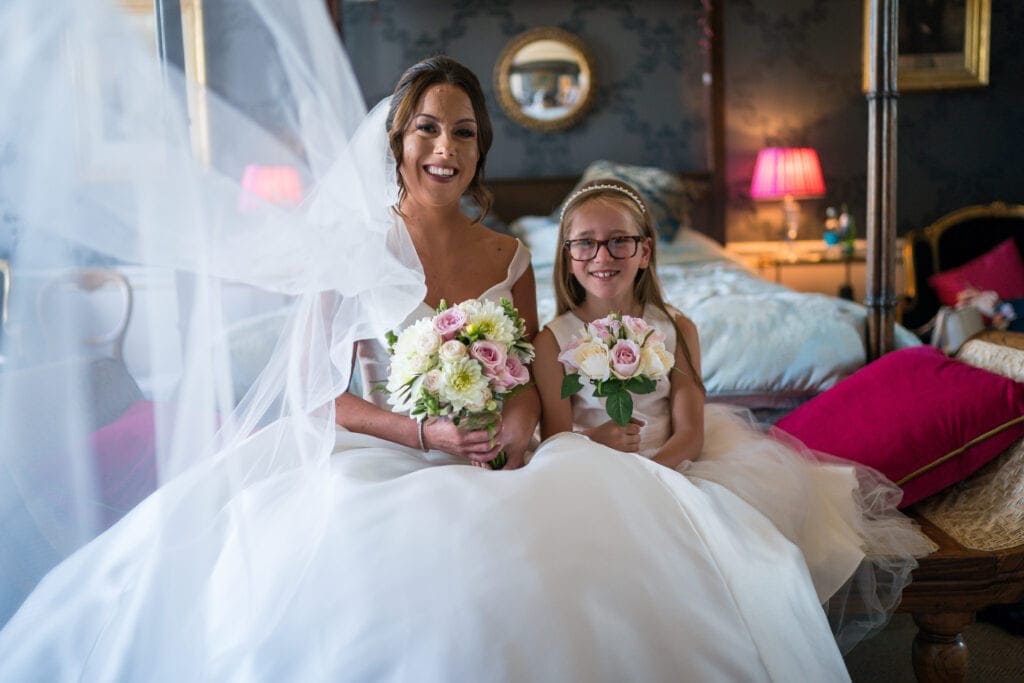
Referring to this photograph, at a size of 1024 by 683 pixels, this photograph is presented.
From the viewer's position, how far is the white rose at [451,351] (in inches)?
60.9

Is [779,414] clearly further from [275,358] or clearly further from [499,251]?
[275,358]

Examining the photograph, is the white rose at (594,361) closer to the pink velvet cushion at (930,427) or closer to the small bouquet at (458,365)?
the small bouquet at (458,365)

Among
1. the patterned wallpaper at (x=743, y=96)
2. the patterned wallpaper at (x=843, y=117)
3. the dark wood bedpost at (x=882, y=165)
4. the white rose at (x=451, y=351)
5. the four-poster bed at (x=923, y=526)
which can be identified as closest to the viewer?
the white rose at (x=451, y=351)

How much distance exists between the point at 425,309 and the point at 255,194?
23.5 inches

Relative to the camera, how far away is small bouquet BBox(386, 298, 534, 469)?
1558mm

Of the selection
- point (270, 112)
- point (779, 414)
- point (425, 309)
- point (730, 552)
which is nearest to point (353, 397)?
point (425, 309)

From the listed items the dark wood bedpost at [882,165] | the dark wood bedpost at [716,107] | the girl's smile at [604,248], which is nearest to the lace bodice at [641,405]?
the girl's smile at [604,248]

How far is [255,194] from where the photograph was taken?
143 centimetres

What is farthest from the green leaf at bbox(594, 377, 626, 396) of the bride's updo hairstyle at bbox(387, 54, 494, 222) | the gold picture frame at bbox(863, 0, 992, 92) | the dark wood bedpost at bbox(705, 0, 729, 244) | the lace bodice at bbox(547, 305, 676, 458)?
the gold picture frame at bbox(863, 0, 992, 92)

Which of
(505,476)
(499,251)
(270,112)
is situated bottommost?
(505,476)

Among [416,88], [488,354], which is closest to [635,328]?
[488,354]

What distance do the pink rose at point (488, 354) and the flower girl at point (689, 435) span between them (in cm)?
21

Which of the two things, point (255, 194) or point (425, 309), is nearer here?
point (255, 194)

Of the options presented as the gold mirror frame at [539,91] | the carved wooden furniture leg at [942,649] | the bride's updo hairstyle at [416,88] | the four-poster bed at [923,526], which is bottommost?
the carved wooden furniture leg at [942,649]
